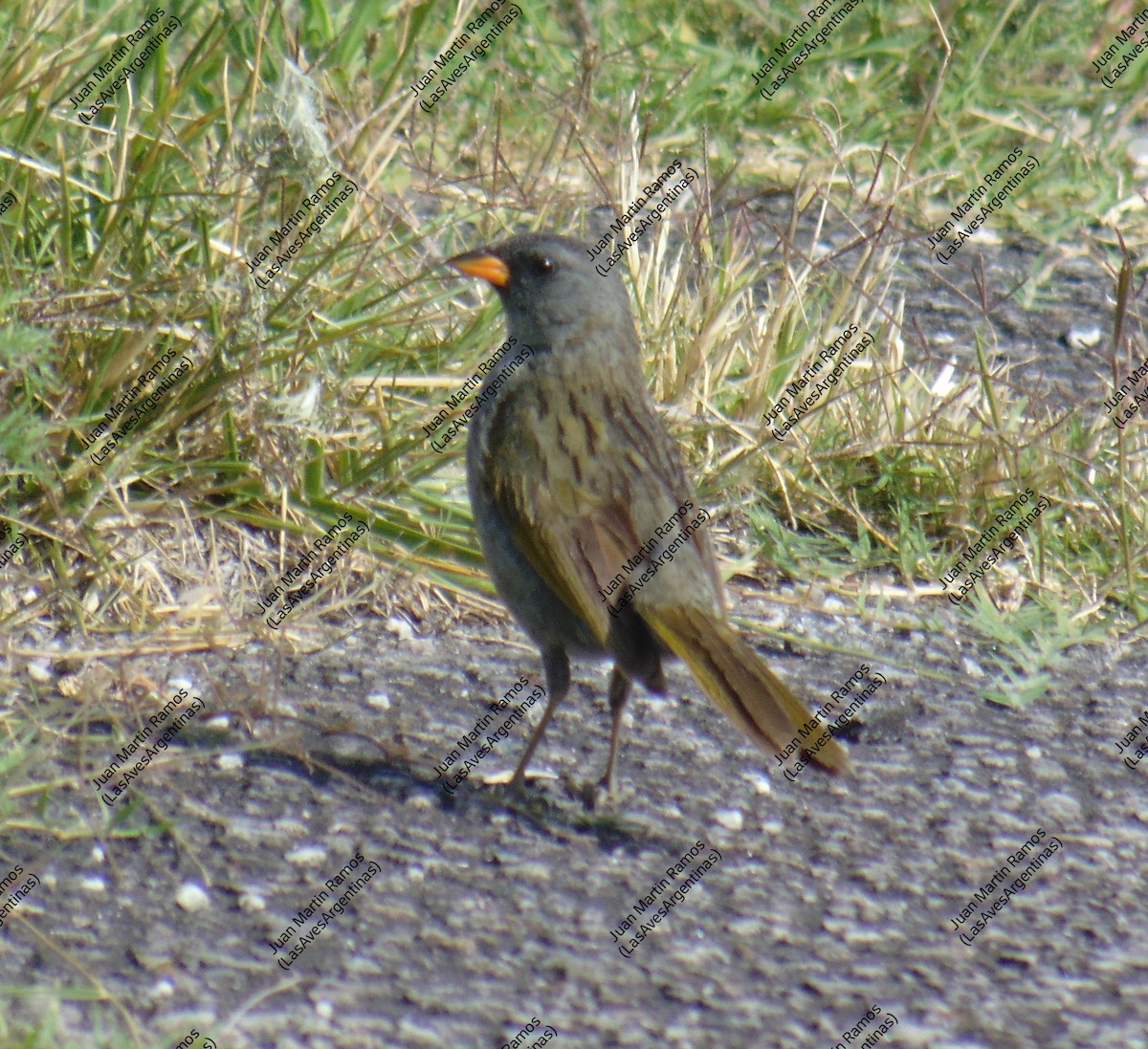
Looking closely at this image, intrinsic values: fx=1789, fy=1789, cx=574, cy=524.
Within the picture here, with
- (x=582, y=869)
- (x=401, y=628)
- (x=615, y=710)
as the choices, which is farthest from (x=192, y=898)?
(x=401, y=628)

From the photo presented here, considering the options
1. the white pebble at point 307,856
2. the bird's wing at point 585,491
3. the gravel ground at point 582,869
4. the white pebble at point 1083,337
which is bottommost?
the white pebble at point 307,856

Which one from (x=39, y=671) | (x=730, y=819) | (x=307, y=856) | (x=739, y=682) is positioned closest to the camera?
(x=307, y=856)

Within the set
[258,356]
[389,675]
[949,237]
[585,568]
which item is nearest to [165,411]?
[258,356]

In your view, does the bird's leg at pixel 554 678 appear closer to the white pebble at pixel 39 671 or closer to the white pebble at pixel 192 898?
the white pebble at pixel 192 898

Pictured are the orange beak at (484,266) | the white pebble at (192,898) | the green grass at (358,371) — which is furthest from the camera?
the orange beak at (484,266)

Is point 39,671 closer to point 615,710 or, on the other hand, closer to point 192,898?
point 192,898

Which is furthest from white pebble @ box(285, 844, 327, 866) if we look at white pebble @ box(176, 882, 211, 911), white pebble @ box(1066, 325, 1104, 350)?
white pebble @ box(1066, 325, 1104, 350)

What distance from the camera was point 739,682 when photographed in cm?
382

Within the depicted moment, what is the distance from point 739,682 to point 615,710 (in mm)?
543

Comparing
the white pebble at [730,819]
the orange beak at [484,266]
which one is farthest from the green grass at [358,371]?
the white pebble at [730,819]

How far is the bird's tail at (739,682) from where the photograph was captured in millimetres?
3705

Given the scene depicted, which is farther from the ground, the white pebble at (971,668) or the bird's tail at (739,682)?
the bird's tail at (739,682)

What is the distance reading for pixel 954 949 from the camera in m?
3.60

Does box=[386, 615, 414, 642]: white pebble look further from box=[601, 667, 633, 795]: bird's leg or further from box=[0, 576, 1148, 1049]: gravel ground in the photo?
box=[601, 667, 633, 795]: bird's leg
